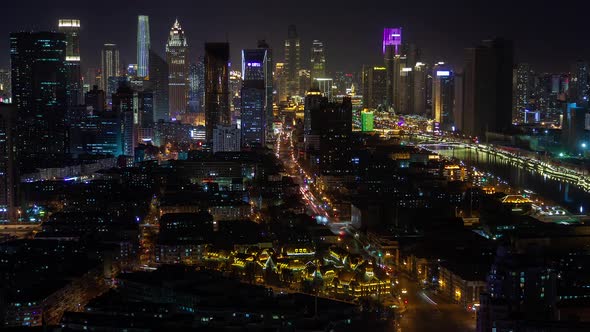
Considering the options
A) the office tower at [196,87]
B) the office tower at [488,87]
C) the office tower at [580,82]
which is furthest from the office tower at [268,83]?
the office tower at [580,82]

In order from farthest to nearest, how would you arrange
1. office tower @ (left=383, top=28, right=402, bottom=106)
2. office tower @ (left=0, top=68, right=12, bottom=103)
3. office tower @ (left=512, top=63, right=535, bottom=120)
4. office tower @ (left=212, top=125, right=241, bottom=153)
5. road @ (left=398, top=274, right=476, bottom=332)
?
1. office tower @ (left=383, top=28, right=402, bottom=106)
2. office tower @ (left=512, top=63, right=535, bottom=120)
3. office tower @ (left=0, top=68, right=12, bottom=103)
4. office tower @ (left=212, top=125, right=241, bottom=153)
5. road @ (left=398, top=274, right=476, bottom=332)

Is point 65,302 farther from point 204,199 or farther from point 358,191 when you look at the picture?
point 358,191

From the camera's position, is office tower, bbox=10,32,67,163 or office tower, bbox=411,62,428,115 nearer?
office tower, bbox=10,32,67,163

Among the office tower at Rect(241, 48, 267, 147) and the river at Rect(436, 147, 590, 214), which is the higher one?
the office tower at Rect(241, 48, 267, 147)

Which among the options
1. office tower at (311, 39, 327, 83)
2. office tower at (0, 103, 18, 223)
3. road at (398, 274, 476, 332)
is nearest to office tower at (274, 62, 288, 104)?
office tower at (311, 39, 327, 83)

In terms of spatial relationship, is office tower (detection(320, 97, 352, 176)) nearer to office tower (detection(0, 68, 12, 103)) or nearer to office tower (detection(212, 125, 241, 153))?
office tower (detection(212, 125, 241, 153))

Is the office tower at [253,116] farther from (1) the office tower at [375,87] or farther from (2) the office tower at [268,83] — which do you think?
(1) the office tower at [375,87]
